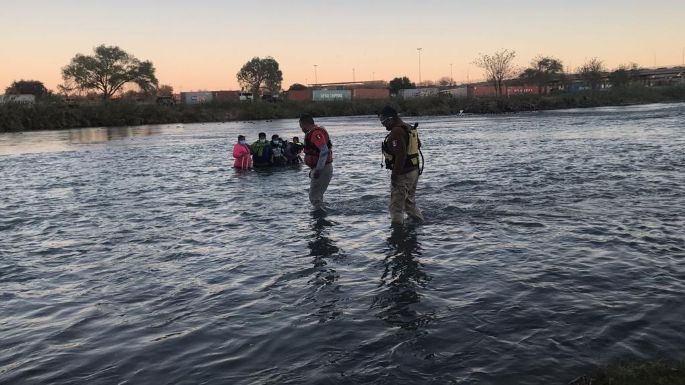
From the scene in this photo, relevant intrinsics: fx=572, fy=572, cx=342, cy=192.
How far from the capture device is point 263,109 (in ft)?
282

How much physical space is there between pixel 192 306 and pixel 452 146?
2628 centimetres

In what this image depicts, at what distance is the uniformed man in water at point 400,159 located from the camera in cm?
1057

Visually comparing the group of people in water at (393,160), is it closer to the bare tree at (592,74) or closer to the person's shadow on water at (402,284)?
the person's shadow on water at (402,284)

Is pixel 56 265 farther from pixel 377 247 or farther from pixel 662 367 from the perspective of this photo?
pixel 662 367

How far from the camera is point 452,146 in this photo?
32156 mm

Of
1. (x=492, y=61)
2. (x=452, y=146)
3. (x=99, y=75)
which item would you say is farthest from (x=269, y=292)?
(x=492, y=61)

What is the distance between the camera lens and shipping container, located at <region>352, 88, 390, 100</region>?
129m

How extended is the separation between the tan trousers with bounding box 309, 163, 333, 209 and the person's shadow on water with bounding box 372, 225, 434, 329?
280 cm

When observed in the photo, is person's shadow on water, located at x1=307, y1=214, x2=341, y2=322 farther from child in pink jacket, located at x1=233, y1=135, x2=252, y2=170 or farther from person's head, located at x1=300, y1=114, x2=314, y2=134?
child in pink jacket, located at x1=233, y1=135, x2=252, y2=170

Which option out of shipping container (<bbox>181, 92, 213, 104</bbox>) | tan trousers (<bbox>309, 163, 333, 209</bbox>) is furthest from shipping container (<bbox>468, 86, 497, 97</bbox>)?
tan trousers (<bbox>309, 163, 333, 209</bbox>)

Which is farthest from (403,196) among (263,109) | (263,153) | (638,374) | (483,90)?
(483,90)

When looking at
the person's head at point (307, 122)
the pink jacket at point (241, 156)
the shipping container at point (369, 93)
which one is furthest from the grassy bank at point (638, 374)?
the shipping container at point (369, 93)

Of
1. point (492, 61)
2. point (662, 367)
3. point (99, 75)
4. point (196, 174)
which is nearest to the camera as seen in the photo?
point (662, 367)

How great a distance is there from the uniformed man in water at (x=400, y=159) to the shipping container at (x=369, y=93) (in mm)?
116591
